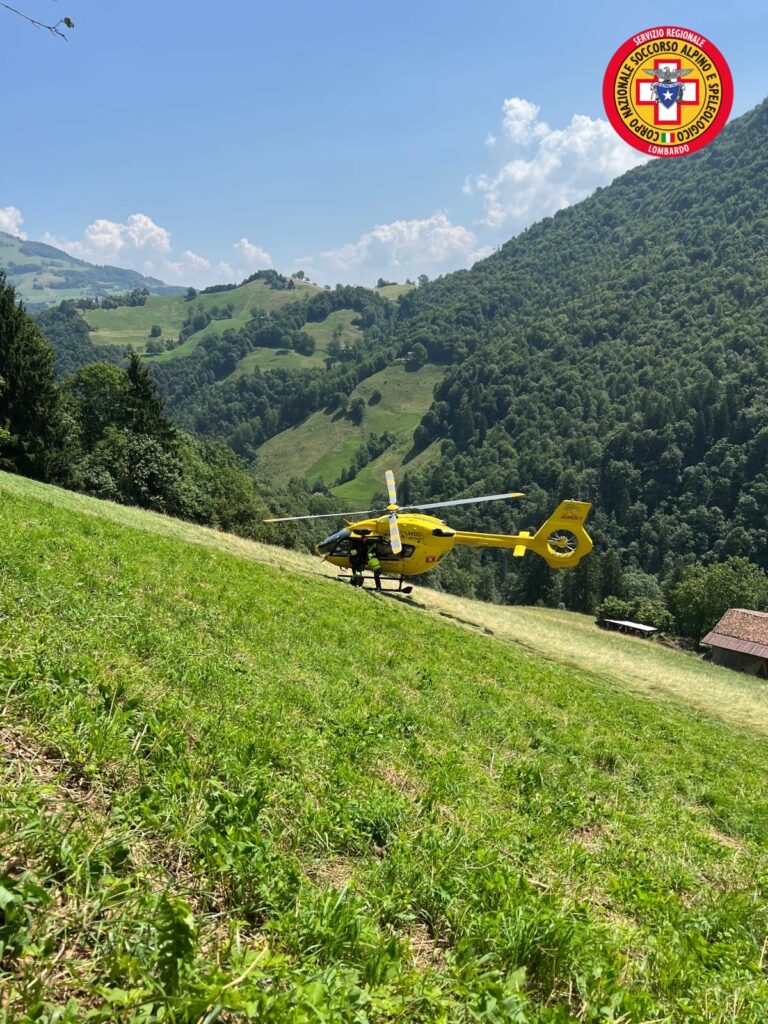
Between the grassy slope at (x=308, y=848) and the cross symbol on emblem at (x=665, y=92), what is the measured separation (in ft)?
100

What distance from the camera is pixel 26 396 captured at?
41.8 meters

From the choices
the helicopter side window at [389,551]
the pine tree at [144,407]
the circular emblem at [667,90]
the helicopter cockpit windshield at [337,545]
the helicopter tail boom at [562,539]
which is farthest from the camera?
the pine tree at [144,407]

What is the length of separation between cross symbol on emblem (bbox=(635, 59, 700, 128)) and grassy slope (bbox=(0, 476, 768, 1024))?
30.5 metres

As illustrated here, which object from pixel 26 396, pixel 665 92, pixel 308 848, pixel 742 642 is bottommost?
pixel 742 642

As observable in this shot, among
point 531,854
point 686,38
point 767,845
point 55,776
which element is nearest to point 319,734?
point 531,854

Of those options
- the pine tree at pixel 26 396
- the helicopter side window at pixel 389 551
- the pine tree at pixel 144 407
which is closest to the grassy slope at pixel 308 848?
the helicopter side window at pixel 389 551

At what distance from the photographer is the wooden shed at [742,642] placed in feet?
172

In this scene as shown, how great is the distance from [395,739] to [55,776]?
186 inches

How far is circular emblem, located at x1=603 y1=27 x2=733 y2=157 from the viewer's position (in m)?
24.6

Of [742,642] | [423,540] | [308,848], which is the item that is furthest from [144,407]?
[742,642]

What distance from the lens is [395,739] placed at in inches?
312

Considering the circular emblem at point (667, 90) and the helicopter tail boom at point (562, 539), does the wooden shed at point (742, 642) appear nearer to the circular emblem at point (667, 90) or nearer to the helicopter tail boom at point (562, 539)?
the helicopter tail boom at point (562, 539)

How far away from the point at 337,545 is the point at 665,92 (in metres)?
27.9

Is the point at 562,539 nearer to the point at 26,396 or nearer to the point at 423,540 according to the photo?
the point at 423,540
